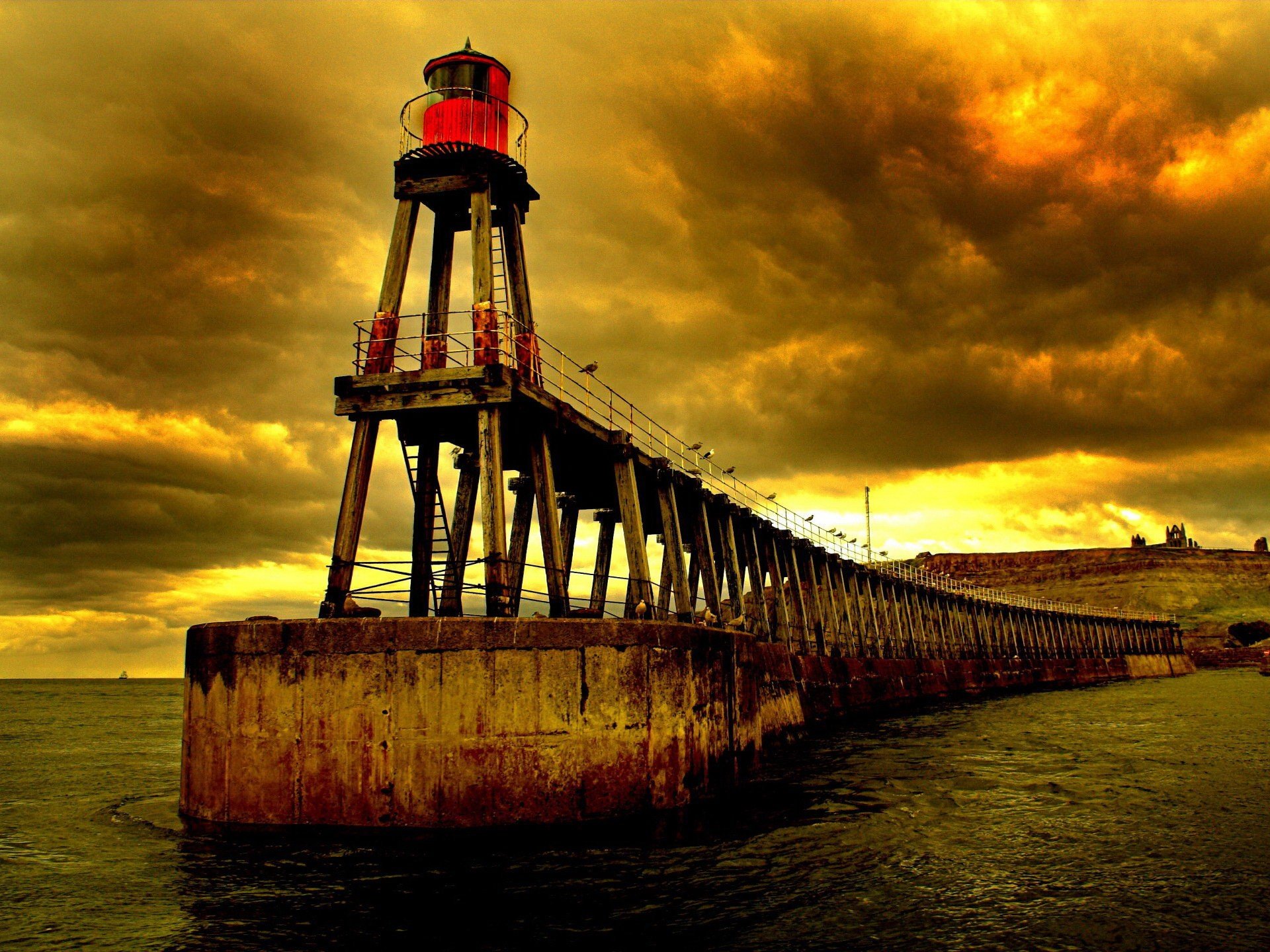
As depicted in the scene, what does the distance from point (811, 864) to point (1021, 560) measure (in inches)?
6675

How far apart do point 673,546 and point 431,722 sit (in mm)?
10301

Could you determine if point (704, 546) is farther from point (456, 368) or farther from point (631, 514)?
point (456, 368)

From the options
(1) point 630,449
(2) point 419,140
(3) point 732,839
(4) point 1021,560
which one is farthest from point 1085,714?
(4) point 1021,560

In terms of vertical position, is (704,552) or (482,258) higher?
(482,258)

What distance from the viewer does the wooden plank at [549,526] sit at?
14.2 m

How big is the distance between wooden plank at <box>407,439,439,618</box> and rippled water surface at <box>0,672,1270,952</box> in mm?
5048

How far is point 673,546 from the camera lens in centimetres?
2055

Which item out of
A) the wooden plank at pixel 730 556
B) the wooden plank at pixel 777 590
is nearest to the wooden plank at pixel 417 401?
the wooden plank at pixel 730 556

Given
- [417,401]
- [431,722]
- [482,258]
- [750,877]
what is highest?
[482,258]

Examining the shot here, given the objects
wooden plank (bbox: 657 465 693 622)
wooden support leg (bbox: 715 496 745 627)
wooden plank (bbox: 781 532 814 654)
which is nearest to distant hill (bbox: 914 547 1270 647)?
wooden plank (bbox: 781 532 814 654)

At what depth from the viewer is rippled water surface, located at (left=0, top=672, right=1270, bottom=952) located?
27.0 feet

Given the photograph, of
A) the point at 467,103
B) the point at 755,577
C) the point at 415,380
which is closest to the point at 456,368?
the point at 415,380

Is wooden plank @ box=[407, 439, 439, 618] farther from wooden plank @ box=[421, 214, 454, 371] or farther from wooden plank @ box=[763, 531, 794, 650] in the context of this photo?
wooden plank @ box=[763, 531, 794, 650]

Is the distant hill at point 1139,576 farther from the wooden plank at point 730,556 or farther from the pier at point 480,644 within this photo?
the pier at point 480,644
